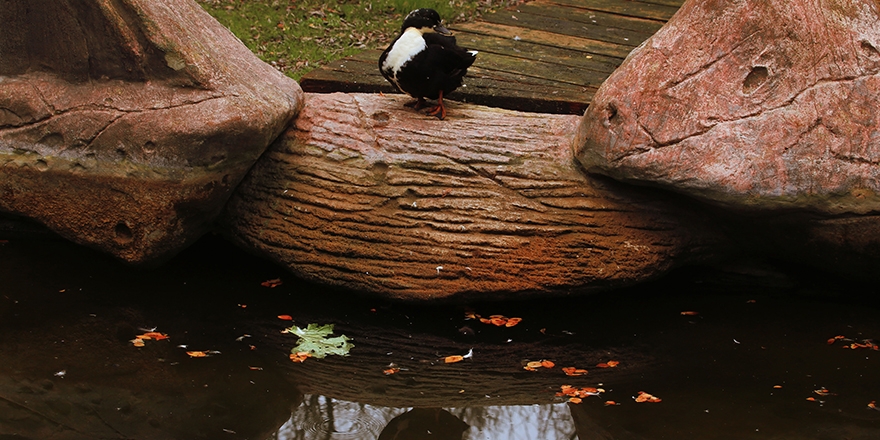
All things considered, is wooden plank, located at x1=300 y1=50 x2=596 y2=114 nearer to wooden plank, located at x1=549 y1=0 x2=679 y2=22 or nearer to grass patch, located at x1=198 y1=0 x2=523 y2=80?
grass patch, located at x1=198 y1=0 x2=523 y2=80

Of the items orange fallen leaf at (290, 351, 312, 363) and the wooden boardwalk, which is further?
the wooden boardwalk

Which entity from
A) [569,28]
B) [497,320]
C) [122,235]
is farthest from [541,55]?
[122,235]

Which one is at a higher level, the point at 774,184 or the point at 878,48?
the point at 878,48

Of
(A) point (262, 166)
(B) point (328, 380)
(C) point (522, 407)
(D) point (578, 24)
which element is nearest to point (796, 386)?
(C) point (522, 407)

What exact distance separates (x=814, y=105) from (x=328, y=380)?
263 cm

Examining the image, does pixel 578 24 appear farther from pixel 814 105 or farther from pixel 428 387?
pixel 428 387

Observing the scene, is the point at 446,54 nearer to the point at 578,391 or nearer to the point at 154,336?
the point at 578,391

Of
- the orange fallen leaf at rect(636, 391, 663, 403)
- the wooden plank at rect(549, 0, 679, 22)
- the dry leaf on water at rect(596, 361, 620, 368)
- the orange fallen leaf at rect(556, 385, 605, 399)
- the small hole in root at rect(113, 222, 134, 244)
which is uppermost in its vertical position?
the wooden plank at rect(549, 0, 679, 22)

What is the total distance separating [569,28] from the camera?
→ 7070 millimetres

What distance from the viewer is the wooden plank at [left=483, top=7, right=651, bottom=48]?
687 cm

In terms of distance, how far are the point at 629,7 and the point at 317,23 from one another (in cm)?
308

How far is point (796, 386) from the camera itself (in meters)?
3.65

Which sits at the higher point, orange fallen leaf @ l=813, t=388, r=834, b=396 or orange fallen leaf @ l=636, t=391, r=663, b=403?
orange fallen leaf @ l=813, t=388, r=834, b=396

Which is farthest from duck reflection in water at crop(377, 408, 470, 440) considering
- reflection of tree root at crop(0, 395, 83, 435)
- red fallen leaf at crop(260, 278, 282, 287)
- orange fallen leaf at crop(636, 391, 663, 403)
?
red fallen leaf at crop(260, 278, 282, 287)
